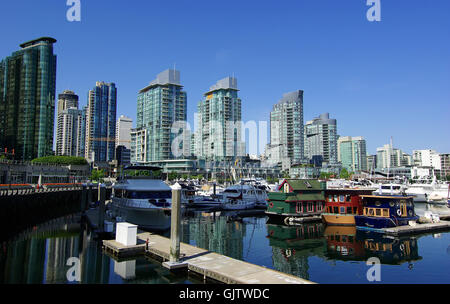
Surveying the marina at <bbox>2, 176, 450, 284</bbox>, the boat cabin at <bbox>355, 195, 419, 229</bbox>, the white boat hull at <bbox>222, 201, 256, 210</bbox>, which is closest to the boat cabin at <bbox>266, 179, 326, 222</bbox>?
the marina at <bbox>2, 176, 450, 284</bbox>

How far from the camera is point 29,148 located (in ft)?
457

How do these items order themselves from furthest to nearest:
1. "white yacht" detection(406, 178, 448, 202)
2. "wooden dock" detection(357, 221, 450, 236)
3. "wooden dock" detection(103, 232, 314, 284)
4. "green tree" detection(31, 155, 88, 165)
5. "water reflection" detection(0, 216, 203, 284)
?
"green tree" detection(31, 155, 88, 165) → "white yacht" detection(406, 178, 448, 202) → "wooden dock" detection(357, 221, 450, 236) → "water reflection" detection(0, 216, 203, 284) → "wooden dock" detection(103, 232, 314, 284)

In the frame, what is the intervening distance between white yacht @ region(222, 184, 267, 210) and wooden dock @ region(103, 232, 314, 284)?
4006cm

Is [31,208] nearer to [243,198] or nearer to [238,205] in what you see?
[238,205]

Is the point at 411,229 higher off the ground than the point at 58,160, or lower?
lower

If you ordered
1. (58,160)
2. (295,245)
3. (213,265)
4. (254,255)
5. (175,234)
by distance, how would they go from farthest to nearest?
(58,160)
(295,245)
(254,255)
(175,234)
(213,265)

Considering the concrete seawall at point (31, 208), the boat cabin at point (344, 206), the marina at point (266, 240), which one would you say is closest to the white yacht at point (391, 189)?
the marina at point (266, 240)

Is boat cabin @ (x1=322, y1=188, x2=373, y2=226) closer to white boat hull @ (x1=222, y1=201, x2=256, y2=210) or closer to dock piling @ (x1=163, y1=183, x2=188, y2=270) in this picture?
white boat hull @ (x1=222, y1=201, x2=256, y2=210)

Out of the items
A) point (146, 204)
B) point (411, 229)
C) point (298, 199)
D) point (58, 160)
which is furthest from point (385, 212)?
point (58, 160)

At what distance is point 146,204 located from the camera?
36.4 m

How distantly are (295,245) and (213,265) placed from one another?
15.8m

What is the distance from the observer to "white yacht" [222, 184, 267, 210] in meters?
67.5
